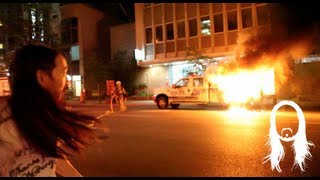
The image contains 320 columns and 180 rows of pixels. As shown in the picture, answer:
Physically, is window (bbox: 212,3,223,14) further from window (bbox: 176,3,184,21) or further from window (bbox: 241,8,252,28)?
window (bbox: 176,3,184,21)

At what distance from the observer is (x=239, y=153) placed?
7898 millimetres

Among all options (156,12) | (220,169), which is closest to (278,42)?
(220,169)

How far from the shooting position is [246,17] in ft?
92.9

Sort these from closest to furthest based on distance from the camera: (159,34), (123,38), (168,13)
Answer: (168,13), (159,34), (123,38)

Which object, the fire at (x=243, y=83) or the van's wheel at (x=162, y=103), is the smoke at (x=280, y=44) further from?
the van's wheel at (x=162, y=103)

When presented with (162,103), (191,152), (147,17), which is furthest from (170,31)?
(191,152)

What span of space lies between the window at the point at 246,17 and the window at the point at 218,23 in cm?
182

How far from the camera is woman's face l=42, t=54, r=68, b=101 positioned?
202cm

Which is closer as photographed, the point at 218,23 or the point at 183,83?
the point at 183,83

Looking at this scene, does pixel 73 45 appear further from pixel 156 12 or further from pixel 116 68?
pixel 156 12

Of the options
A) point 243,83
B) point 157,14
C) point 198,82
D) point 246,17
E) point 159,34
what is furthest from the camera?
point 157,14

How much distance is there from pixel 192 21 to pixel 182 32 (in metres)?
1.24
